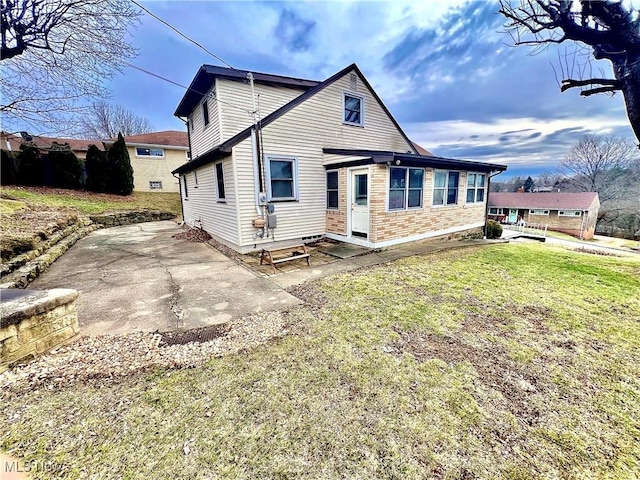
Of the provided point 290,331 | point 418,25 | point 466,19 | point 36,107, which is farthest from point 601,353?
point 36,107

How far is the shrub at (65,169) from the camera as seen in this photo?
16719 mm

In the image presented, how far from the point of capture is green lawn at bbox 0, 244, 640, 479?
5.94ft

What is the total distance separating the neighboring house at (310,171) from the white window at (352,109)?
0.04 meters

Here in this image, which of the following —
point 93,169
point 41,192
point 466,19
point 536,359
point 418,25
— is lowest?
point 536,359

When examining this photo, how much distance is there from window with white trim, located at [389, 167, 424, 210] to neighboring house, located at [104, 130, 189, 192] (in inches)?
790

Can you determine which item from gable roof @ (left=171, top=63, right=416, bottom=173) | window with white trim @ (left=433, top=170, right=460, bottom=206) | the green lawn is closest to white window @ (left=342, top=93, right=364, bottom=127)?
gable roof @ (left=171, top=63, right=416, bottom=173)

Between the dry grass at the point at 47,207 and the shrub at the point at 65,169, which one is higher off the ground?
the shrub at the point at 65,169

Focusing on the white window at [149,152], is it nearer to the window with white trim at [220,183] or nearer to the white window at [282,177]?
the window with white trim at [220,183]

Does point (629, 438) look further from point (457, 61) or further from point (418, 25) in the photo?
point (457, 61)

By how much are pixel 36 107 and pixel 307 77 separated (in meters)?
8.69

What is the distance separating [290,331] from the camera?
3570mm

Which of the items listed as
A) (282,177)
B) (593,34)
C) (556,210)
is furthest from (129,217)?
(556,210)

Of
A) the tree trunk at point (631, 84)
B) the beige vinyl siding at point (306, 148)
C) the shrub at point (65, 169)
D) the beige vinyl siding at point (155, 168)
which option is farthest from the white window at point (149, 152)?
the tree trunk at point (631, 84)

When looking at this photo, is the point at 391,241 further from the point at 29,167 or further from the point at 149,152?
the point at 149,152
